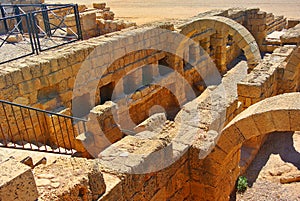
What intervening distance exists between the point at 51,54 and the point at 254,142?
6250 millimetres

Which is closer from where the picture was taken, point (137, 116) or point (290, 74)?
point (290, 74)

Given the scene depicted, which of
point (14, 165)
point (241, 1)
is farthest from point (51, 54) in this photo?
point (241, 1)

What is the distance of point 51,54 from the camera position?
7.85 metres

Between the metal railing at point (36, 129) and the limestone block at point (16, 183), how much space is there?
3201 mm

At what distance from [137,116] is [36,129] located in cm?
370

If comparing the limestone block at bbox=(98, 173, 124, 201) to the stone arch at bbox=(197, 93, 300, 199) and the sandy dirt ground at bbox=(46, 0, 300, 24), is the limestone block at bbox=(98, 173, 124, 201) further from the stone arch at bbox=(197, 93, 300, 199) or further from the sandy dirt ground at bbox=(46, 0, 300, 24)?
the sandy dirt ground at bbox=(46, 0, 300, 24)

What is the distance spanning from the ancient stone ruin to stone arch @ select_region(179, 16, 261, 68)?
0.04 m

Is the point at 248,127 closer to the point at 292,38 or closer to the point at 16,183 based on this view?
the point at 16,183

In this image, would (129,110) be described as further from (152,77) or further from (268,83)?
(268,83)

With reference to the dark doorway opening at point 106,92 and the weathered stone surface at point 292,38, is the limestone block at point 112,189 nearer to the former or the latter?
the dark doorway opening at point 106,92

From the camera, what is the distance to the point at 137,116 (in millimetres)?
10219

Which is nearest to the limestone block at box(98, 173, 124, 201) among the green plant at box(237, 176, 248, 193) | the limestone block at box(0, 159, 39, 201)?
the limestone block at box(0, 159, 39, 201)

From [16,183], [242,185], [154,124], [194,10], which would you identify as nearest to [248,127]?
[154,124]

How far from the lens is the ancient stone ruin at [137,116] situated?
4.45 meters
